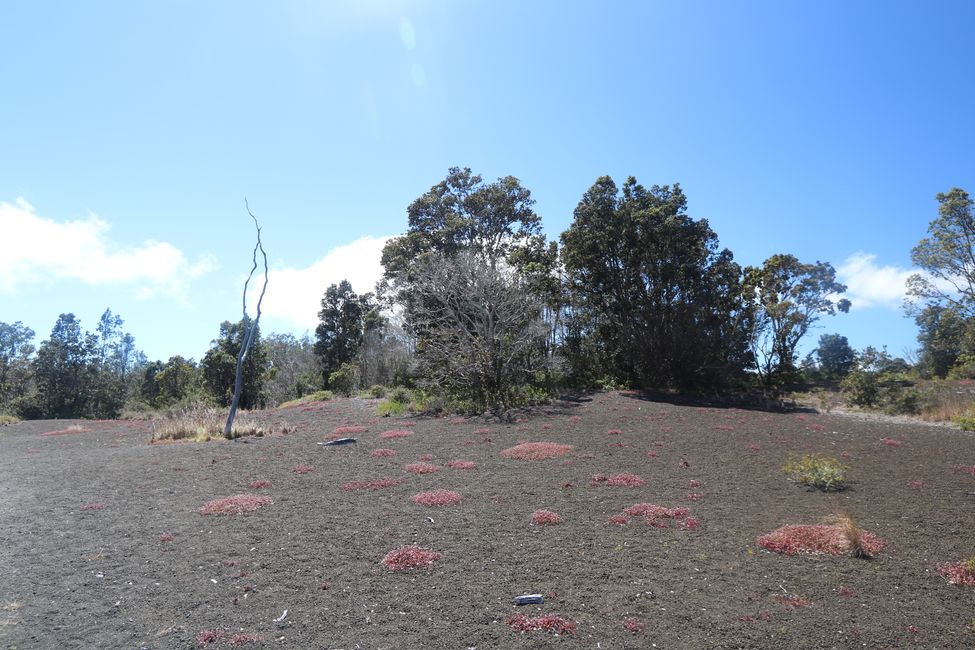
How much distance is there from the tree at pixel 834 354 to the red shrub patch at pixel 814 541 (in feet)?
145

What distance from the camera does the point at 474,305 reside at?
20469 millimetres

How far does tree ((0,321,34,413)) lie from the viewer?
3673cm

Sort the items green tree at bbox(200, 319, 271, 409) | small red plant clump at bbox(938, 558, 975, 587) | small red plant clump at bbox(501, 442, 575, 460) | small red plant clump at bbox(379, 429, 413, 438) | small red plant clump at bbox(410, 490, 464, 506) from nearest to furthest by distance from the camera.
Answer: small red plant clump at bbox(938, 558, 975, 587) → small red plant clump at bbox(410, 490, 464, 506) → small red plant clump at bbox(501, 442, 575, 460) → small red plant clump at bbox(379, 429, 413, 438) → green tree at bbox(200, 319, 271, 409)

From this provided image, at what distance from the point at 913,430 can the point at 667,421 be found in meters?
6.97

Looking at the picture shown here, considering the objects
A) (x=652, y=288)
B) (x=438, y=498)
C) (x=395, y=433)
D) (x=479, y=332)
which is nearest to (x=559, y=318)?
(x=652, y=288)

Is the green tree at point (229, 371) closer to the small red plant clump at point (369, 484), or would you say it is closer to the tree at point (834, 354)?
the small red plant clump at point (369, 484)

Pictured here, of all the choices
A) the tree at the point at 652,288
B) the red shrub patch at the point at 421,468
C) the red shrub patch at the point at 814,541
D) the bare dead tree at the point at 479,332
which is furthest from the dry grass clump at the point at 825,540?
the tree at the point at 652,288

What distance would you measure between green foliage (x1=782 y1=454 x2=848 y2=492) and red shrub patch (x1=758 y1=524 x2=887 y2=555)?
2.62m

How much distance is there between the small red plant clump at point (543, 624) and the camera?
4.56 m

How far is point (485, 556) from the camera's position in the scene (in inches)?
245

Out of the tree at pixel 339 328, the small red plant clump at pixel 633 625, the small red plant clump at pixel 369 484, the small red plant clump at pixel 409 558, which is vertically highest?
the tree at pixel 339 328

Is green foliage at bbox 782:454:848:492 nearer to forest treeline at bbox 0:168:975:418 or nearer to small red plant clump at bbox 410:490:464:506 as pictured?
small red plant clump at bbox 410:490:464:506

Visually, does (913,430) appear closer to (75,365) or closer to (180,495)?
Answer: (180,495)

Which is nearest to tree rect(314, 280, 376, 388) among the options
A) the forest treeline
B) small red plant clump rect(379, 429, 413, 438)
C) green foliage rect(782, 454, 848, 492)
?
the forest treeline
